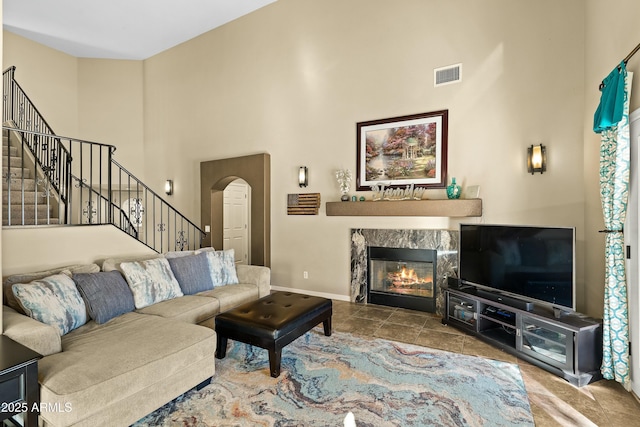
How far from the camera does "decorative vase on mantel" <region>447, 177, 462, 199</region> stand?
13.6 feet

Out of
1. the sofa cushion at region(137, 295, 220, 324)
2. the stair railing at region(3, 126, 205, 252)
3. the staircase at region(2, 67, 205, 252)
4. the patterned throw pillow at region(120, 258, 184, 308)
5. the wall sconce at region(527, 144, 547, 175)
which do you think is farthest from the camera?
the stair railing at region(3, 126, 205, 252)

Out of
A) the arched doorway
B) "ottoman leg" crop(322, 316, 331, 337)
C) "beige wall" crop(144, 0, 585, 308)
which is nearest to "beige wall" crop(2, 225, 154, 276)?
the arched doorway

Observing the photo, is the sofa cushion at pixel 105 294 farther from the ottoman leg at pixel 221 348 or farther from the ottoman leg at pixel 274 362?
the ottoman leg at pixel 274 362

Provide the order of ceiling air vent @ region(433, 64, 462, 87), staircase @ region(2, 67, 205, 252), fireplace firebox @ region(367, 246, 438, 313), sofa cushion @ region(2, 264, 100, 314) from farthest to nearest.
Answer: staircase @ region(2, 67, 205, 252) → fireplace firebox @ region(367, 246, 438, 313) → ceiling air vent @ region(433, 64, 462, 87) → sofa cushion @ region(2, 264, 100, 314)

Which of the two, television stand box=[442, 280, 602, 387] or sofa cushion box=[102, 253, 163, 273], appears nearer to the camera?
television stand box=[442, 280, 602, 387]

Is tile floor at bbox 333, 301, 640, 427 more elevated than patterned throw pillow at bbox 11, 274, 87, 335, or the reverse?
patterned throw pillow at bbox 11, 274, 87, 335

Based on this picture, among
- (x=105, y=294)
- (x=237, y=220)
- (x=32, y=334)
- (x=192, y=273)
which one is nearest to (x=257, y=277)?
(x=192, y=273)

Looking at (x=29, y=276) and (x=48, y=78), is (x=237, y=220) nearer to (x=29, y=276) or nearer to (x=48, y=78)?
(x=29, y=276)

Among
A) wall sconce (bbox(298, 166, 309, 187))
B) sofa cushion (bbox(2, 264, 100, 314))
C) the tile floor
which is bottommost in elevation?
the tile floor

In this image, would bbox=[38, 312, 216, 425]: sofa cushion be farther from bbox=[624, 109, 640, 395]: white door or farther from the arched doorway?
bbox=[624, 109, 640, 395]: white door

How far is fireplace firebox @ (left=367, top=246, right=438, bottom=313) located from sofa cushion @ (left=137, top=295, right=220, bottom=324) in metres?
2.41

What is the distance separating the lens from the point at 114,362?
6.59ft

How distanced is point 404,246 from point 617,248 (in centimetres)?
240

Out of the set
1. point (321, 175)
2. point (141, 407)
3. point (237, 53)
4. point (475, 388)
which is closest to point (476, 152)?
point (321, 175)
